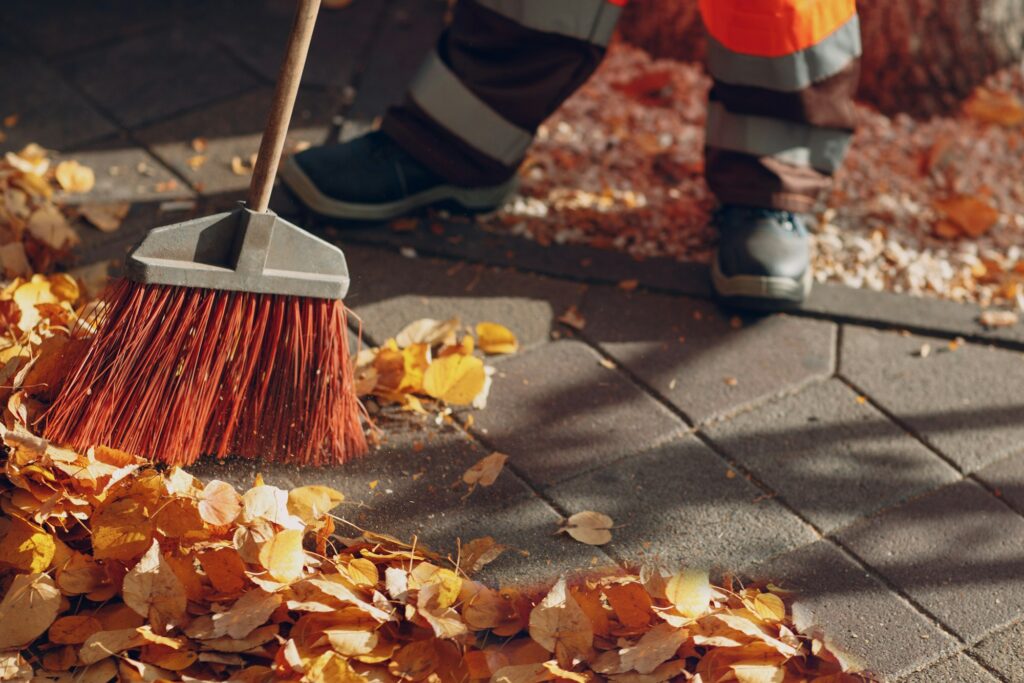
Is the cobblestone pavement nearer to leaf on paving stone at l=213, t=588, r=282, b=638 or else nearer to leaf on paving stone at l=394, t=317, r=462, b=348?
leaf on paving stone at l=394, t=317, r=462, b=348

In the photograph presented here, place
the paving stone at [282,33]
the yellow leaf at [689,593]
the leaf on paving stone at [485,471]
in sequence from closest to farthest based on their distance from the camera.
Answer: the yellow leaf at [689,593], the leaf on paving stone at [485,471], the paving stone at [282,33]

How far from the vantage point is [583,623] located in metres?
1.73

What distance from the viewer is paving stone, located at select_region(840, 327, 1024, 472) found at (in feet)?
7.58

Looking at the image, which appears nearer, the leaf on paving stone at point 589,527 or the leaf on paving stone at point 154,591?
the leaf on paving stone at point 154,591

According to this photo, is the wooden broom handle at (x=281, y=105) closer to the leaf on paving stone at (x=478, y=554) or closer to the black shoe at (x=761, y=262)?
the leaf on paving stone at (x=478, y=554)

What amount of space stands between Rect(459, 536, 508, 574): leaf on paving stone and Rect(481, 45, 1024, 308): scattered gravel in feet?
3.45

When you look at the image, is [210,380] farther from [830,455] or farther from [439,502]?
[830,455]

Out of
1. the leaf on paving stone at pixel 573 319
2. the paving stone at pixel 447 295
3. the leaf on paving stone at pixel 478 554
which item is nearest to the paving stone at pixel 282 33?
the paving stone at pixel 447 295

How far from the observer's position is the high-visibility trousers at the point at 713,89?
2.46m

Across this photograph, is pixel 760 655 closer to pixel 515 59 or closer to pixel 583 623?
pixel 583 623

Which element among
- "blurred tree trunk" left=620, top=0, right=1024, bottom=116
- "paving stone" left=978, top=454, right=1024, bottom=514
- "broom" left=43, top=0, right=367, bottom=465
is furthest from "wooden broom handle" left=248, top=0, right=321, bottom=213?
"blurred tree trunk" left=620, top=0, right=1024, bottom=116

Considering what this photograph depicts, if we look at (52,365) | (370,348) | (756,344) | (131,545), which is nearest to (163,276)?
(52,365)

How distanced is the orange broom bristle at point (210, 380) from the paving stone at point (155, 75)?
54.0 inches

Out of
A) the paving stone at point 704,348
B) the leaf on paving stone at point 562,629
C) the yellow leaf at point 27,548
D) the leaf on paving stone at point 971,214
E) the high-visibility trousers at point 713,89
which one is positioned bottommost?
the yellow leaf at point 27,548
